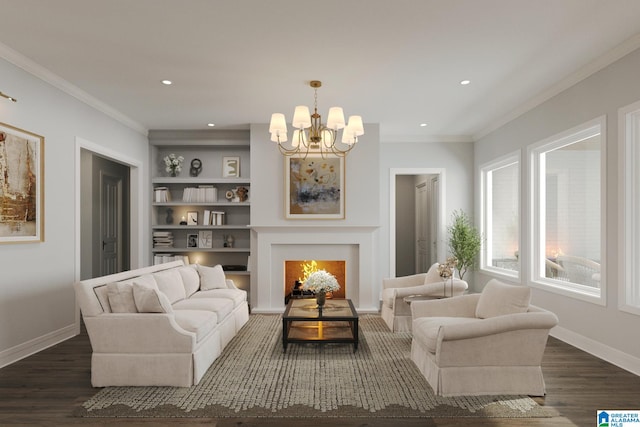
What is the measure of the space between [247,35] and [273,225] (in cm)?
326

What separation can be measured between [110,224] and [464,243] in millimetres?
5794

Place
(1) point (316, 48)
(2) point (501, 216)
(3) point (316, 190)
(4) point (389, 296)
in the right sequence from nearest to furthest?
(1) point (316, 48)
(4) point (389, 296)
(3) point (316, 190)
(2) point (501, 216)

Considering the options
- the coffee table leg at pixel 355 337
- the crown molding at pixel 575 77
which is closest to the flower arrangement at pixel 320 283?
the coffee table leg at pixel 355 337

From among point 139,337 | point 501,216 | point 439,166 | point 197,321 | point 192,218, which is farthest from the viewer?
point 439,166

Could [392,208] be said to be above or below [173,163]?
below

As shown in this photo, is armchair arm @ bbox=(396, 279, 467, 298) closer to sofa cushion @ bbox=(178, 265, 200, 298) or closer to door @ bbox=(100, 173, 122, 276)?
sofa cushion @ bbox=(178, 265, 200, 298)

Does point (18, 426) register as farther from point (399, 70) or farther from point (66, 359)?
point (399, 70)

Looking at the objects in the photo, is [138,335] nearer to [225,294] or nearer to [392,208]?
[225,294]

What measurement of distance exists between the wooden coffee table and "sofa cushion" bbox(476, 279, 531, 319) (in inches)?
47.0

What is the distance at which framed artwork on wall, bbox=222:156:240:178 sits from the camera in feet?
23.1

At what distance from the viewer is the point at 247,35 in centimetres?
344

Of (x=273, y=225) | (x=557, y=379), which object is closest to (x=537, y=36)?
(x=557, y=379)
